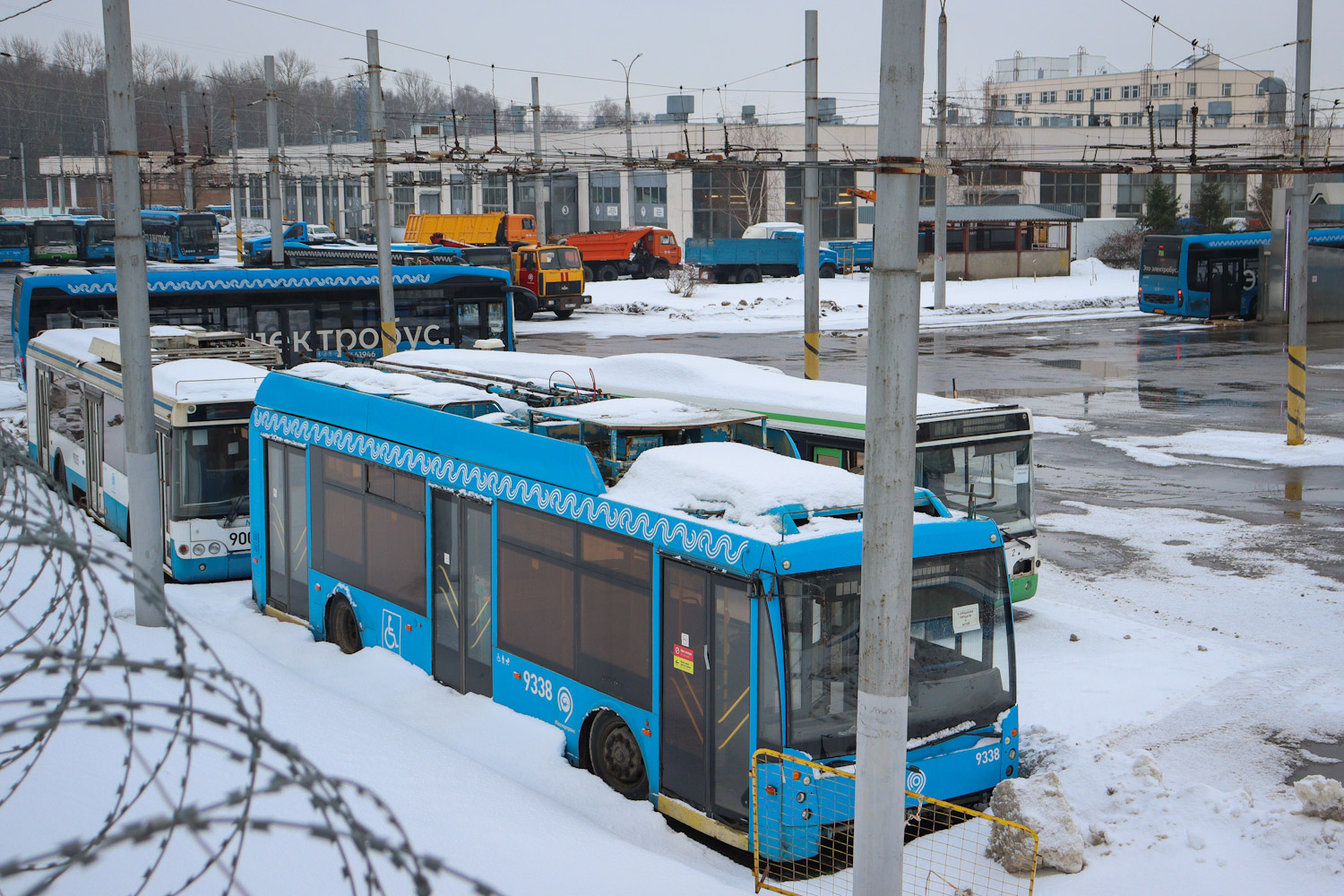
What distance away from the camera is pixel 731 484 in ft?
26.6

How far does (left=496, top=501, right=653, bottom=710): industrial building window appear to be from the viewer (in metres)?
8.34

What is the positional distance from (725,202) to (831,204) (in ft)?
20.7

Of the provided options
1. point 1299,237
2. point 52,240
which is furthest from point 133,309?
point 52,240

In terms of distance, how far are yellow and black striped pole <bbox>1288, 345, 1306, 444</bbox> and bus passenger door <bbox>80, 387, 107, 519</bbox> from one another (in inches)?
707

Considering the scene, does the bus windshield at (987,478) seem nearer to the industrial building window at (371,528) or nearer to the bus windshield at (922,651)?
the bus windshield at (922,651)

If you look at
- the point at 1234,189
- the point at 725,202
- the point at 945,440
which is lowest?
the point at 945,440

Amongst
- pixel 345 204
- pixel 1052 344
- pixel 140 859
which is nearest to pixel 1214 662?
pixel 140 859

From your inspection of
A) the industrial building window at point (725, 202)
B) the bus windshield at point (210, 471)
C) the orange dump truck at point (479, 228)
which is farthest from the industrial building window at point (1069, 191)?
the bus windshield at point (210, 471)

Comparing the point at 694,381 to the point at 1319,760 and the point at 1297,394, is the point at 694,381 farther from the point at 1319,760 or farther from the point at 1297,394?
the point at 1297,394

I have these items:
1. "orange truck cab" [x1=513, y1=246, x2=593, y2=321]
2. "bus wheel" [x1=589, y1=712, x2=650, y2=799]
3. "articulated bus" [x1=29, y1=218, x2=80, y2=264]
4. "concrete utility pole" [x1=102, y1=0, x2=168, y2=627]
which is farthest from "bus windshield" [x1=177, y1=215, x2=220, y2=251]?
"bus wheel" [x1=589, y1=712, x2=650, y2=799]

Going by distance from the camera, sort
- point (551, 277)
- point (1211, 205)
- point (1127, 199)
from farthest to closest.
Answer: point (1127, 199) → point (1211, 205) → point (551, 277)

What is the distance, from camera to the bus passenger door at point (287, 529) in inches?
501

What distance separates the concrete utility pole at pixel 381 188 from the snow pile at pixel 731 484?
538 inches

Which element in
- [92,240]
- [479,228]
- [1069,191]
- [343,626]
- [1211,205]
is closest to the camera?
[343,626]
